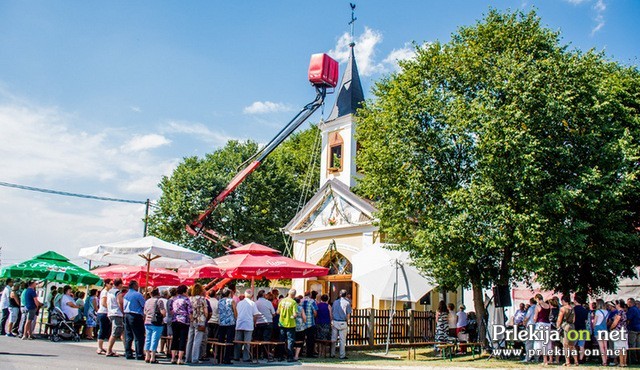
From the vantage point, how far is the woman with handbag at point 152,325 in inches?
464

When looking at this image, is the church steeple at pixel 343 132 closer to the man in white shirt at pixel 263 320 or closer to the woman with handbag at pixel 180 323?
the man in white shirt at pixel 263 320

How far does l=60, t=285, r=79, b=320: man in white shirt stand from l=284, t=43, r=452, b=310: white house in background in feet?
38.5

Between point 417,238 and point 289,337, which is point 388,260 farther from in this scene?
point 289,337

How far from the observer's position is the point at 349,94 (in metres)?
31.1

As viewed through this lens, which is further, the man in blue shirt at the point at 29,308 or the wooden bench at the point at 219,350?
the man in blue shirt at the point at 29,308

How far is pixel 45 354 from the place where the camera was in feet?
39.4

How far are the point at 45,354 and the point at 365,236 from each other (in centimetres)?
1574

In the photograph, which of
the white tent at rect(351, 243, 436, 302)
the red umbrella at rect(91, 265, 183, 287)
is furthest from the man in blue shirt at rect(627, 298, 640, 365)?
the red umbrella at rect(91, 265, 183, 287)

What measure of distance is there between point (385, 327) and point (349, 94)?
1586 cm

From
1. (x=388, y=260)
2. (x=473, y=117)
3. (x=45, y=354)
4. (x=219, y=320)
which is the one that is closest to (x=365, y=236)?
(x=388, y=260)

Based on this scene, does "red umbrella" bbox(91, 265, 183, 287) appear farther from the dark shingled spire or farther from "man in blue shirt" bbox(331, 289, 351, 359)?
the dark shingled spire

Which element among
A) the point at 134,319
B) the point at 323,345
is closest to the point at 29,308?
the point at 134,319

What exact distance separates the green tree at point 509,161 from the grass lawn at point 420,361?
7.76 feet

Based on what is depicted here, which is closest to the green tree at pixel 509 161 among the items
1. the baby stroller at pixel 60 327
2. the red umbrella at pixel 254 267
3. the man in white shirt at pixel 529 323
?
the man in white shirt at pixel 529 323
